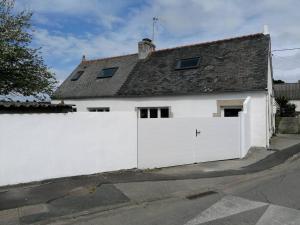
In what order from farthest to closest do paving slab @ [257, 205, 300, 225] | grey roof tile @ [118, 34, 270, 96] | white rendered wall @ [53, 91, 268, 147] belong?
grey roof tile @ [118, 34, 270, 96], white rendered wall @ [53, 91, 268, 147], paving slab @ [257, 205, 300, 225]

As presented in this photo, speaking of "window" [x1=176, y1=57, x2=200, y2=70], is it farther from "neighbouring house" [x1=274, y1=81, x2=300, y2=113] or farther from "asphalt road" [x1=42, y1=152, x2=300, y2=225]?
"neighbouring house" [x1=274, y1=81, x2=300, y2=113]

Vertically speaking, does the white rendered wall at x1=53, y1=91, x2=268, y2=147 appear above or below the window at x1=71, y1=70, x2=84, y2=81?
below

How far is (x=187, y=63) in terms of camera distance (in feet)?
65.7

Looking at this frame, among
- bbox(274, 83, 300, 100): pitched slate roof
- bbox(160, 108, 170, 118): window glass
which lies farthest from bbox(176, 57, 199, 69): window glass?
bbox(274, 83, 300, 100): pitched slate roof

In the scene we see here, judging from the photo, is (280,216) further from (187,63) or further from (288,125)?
(288,125)

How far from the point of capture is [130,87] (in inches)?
810

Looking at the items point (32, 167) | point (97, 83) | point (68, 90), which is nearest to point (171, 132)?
point (32, 167)

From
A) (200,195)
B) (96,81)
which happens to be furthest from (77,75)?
(200,195)

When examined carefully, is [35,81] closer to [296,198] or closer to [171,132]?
[171,132]

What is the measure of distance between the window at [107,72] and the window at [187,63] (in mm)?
5156

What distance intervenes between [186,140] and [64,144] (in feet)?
14.2

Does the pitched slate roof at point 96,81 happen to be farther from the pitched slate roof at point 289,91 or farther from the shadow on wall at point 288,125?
the pitched slate roof at point 289,91

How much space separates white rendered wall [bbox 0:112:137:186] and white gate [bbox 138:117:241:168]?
427mm

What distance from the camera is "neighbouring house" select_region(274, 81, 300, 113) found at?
44.5m
